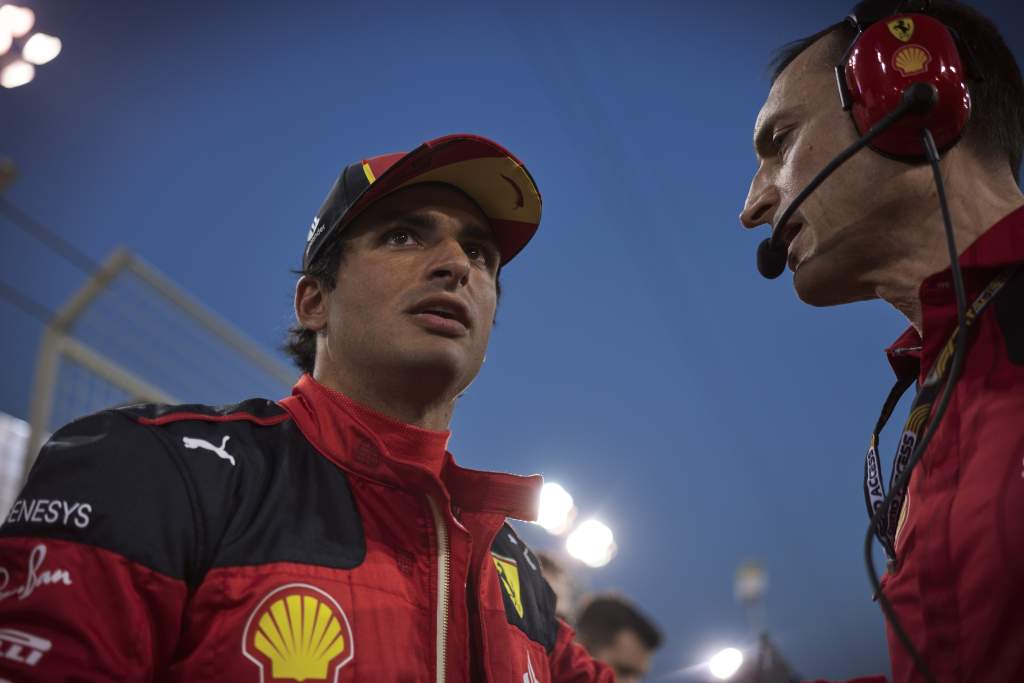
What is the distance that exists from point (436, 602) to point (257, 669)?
366 millimetres

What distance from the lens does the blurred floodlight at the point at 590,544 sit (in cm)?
889

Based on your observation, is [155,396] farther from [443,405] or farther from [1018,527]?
[1018,527]

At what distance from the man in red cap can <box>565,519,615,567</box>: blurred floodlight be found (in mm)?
6793

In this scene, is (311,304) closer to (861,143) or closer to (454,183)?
(454,183)

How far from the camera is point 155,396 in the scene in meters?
4.05

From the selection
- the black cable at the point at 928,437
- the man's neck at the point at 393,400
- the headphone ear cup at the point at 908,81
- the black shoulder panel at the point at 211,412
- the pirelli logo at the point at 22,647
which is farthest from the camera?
the man's neck at the point at 393,400

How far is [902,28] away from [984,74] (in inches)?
12.8

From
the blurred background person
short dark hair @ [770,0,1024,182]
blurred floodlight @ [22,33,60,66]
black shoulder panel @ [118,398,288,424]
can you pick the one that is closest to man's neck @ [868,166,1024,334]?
short dark hair @ [770,0,1024,182]

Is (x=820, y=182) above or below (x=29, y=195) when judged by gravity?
below

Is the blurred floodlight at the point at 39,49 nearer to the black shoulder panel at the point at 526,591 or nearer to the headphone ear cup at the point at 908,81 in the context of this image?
the black shoulder panel at the point at 526,591

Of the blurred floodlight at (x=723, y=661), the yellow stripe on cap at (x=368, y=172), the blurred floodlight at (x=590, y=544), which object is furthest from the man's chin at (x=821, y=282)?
the blurred floodlight at (x=590, y=544)

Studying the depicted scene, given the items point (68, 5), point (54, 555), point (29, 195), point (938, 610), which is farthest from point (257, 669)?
point (29, 195)

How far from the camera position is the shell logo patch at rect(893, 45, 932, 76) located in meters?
1.71

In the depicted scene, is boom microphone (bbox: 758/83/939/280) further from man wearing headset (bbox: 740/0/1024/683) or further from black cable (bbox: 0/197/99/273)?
black cable (bbox: 0/197/99/273)
